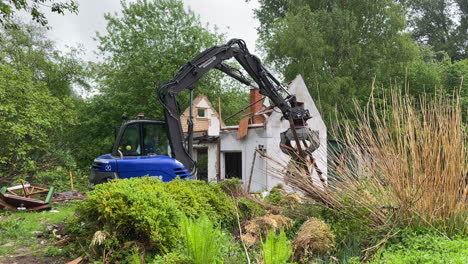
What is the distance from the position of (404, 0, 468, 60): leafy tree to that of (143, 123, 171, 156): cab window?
95.8 feet

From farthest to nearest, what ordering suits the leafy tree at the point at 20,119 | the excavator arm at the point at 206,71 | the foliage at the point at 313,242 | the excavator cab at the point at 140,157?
the leafy tree at the point at 20,119, the excavator arm at the point at 206,71, the excavator cab at the point at 140,157, the foliage at the point at 313,242

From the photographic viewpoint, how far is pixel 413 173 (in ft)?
16.4

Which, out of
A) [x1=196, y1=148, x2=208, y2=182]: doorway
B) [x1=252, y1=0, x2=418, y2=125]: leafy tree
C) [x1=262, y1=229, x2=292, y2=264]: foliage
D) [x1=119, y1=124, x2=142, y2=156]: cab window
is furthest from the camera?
[x1=252, y1=0, x2=418, y2=125]: leafy tree

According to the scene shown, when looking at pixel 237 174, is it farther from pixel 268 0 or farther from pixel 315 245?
pixel 268 0

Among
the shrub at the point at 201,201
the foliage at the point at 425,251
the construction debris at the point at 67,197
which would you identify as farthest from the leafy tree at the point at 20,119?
the foliage at the point at 425,251

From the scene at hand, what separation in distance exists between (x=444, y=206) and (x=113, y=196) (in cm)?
436

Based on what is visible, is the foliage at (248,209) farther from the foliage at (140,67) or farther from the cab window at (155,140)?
the foliage at (140,67)

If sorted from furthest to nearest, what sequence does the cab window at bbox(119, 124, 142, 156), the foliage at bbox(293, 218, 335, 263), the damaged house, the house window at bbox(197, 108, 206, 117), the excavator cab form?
the house window at bbox(197, 108, 206, 117), the damaged house, the cab window at bbox(119, 124, 142, 156), the excavator cab, the foliage at bbox(293, 218, 335, 263)

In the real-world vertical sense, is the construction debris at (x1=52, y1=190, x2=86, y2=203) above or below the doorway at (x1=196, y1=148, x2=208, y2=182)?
below

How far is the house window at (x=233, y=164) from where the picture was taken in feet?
48.0

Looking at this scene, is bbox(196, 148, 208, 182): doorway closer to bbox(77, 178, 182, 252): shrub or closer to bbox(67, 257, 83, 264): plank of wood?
bbox(77, 178, 182, 252): shrub

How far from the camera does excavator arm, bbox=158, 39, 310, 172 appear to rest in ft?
27.6

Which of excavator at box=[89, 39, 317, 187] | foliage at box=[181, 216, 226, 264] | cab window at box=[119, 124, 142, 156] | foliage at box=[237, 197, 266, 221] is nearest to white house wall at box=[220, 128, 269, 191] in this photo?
excavator at box=[89, 39, 317, 187]

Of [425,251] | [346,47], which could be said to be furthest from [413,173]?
[346,47]
